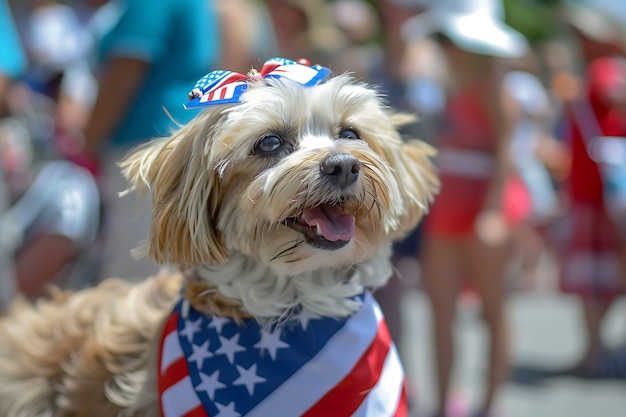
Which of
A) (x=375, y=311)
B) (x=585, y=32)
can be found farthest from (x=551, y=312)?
(x=375, y=311)

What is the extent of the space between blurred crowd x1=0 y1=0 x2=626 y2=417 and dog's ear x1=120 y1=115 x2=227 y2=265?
0.64 m

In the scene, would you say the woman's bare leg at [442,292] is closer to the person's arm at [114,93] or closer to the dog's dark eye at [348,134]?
the person's arm at [114,93]

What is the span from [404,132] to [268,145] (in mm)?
2153

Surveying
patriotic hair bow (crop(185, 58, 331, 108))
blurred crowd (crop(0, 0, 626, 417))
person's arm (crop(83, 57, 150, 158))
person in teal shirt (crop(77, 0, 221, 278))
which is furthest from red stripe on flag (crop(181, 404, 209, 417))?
person's arm (crop(83, 57, 150, 158))

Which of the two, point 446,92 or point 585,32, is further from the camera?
point 585,32

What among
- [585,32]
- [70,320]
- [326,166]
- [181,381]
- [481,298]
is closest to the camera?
[326,166]

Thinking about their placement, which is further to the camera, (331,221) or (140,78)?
(140,78)

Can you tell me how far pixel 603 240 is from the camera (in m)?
A: 6.14

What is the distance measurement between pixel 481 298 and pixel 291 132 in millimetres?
2450

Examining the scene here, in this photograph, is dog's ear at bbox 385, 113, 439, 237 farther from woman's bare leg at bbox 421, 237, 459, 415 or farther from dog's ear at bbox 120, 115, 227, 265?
woman's bare leg at bbox 421, 237, 459, 415

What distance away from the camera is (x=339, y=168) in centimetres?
218

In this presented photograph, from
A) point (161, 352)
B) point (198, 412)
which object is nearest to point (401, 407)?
point (198, 412)

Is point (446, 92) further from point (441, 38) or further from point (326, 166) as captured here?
point (326, 166)

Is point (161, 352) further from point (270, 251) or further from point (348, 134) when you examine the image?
point (348, 134)
